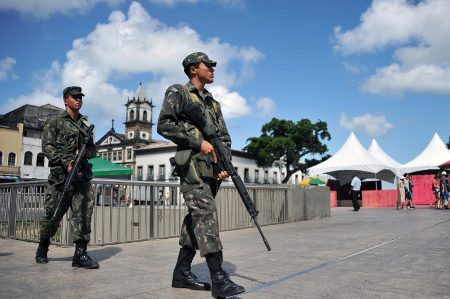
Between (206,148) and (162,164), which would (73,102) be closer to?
(206,148)

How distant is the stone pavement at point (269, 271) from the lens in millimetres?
3002

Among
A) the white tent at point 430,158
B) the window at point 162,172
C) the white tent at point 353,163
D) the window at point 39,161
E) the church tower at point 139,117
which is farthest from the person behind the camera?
the church tower at point 139,117

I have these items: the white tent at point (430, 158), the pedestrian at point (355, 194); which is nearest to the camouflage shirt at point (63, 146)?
the pedestrian at point (355, 194)

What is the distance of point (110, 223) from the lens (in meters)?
6.26

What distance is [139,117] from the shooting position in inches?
3725

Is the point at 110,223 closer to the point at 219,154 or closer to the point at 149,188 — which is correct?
the point at 149,188

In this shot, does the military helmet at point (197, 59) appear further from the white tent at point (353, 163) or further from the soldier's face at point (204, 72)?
the white tent at point (353, 163)

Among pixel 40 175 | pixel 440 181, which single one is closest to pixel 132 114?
pixel 40 175

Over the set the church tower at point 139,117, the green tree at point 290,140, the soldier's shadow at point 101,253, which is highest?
the church tower at point 139,117

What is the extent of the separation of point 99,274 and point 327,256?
2.62 meters

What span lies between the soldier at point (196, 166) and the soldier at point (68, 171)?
1501mm

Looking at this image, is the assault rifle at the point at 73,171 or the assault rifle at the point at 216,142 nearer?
the assault rifle at the point at 216,142

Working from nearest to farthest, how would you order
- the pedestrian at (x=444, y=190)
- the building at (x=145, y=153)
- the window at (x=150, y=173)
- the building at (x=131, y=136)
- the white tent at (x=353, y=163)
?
the pedestrian at (x=444, y=190) → the white tent at (x=353, y=163) → the building at (x=145, y=153) → the window at (x=150, y=173) → the building at (x=131, y=136)

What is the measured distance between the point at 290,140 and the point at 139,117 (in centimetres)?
4395
